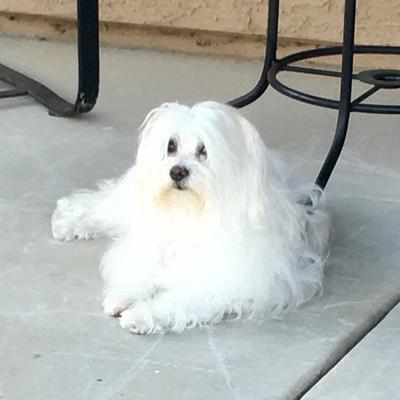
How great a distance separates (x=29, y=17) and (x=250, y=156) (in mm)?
2597

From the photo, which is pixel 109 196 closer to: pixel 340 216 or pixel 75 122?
pixel 340 216

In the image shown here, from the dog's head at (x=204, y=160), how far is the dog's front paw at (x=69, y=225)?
480mm

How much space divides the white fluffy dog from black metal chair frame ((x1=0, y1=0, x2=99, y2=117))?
41.0 inches

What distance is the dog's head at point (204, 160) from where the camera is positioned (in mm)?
2375

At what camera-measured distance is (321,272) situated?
104 inches

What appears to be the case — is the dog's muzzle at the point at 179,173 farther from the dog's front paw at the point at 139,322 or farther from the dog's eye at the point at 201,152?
the dog's front paw at the point at 139,322

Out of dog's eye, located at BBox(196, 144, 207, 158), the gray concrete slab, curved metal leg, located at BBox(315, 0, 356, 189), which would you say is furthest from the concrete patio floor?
dog's eye, located at BBox(196, 144, 207, 158)

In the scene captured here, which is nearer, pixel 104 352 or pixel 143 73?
pixel 104 352

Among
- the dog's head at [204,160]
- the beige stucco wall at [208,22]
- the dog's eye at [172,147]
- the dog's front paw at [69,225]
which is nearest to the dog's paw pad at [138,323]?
the dog's head at [204,160]

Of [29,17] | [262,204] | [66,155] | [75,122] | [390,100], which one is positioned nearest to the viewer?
[262,204]

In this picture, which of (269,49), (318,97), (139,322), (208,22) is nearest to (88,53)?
(269,49)

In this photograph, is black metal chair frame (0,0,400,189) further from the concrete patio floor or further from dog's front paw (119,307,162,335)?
dog's front paw (119,307,162,335)

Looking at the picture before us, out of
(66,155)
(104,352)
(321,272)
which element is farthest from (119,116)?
(104,352)

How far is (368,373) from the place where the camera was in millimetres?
2279
